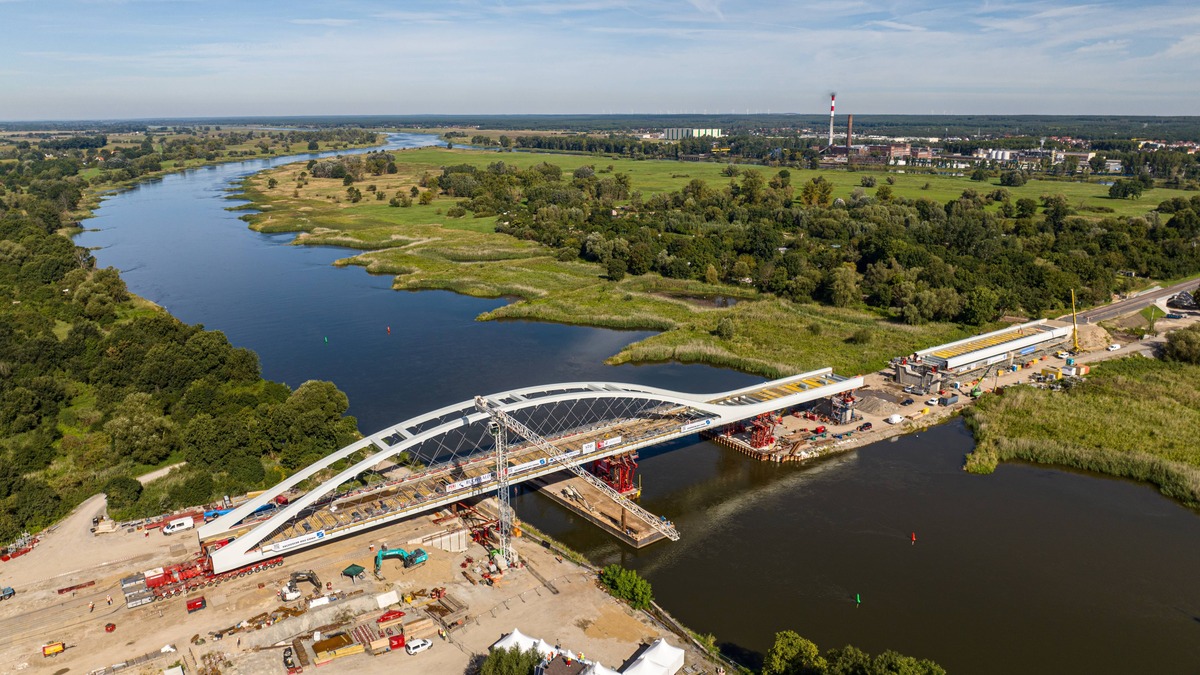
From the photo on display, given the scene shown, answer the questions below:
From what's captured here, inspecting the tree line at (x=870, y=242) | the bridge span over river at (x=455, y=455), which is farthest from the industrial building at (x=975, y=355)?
the bridge span over river at (x=455, y=455)

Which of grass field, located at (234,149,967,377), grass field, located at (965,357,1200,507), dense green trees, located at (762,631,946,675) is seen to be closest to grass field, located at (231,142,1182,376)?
grass field, located at (234,149,967,377)

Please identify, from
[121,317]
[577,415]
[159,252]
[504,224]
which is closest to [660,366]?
[577,415]

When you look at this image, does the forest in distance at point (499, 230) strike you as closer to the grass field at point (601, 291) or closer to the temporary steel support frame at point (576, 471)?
the grass field at point (601, 291)

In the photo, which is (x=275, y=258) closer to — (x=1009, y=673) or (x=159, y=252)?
(x=159, y=252)

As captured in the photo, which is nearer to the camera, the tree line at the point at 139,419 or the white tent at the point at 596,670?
the white tent at the point at 596,670

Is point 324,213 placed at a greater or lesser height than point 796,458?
greater

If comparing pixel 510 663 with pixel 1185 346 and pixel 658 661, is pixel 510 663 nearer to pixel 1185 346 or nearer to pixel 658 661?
pixel 658 661
